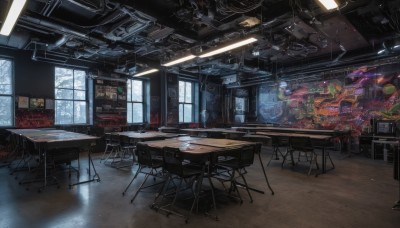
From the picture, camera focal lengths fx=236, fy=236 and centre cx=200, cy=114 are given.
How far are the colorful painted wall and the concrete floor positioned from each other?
3.75 meters

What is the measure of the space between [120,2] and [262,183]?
12.9ft

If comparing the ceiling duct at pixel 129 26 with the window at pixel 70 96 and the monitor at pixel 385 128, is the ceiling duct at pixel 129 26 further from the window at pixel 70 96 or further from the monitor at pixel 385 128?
the monitor at pixel 385 128

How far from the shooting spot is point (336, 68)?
7723mm

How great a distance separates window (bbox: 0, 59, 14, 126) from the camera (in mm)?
6562

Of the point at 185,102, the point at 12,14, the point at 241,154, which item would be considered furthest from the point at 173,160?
the point at 185,102

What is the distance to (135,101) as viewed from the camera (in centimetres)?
952

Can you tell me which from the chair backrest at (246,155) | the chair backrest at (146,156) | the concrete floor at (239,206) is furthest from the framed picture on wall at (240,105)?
the chair backrest at (146,156)

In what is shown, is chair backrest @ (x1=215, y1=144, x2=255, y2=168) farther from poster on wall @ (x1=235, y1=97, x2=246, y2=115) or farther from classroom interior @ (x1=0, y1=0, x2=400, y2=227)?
poster on wall @ (x1=235, y1=97, x2=246, y2=115)

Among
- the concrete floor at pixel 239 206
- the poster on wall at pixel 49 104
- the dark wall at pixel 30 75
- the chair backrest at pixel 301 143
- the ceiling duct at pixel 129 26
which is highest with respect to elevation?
the ceiling duct at pixel 129 26

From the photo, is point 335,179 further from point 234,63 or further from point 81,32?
point 81,32

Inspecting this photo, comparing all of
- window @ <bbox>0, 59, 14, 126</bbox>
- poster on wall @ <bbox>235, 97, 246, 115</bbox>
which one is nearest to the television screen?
window @ <bbox>0, 59, 14, 126</bbox>

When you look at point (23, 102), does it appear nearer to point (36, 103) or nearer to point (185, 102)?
point (36, 103)

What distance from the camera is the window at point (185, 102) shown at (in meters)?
10.9

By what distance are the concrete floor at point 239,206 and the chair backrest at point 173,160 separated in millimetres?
569
